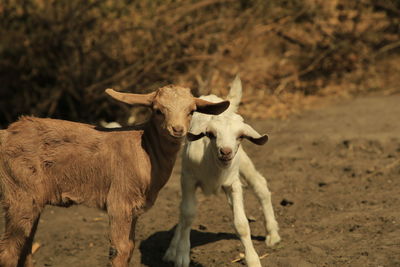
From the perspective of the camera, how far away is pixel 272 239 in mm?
6910

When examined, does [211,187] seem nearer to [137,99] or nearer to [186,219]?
[186,219]

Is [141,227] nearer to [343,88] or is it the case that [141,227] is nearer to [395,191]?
[395,191]

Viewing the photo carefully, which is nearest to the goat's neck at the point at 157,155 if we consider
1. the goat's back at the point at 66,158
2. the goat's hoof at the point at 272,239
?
the goat's back at the point at 66,158

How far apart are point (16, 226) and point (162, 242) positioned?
2.22 meters

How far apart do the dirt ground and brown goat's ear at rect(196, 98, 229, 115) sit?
1664 mm

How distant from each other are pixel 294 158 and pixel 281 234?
248 centimetres

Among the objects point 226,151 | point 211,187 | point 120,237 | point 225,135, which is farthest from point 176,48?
point 120,237

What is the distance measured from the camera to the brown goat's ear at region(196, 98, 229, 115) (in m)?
5.40

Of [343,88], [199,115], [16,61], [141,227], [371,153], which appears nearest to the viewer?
[199,115]

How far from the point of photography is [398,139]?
936 centimetres

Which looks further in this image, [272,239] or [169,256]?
[272,239]

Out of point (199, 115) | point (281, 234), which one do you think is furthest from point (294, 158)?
point (199, 115)

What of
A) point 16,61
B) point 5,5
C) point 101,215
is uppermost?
point 5,5

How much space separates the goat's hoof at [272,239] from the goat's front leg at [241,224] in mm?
825
